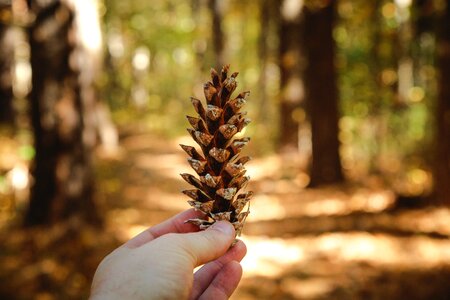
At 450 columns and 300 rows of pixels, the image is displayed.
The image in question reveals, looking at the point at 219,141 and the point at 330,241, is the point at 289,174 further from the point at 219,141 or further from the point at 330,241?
the point at 219,141

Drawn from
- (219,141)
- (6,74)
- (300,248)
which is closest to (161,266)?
(219,141)

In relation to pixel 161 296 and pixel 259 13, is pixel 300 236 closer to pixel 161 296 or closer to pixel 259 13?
pixel 161 296

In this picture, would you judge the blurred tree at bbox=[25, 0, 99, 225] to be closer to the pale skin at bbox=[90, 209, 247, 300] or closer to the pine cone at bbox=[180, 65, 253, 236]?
the pale skin at bbox=[90, 209, 247, 300]

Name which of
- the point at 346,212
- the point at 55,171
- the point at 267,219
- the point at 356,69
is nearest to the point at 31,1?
the point at 55,171

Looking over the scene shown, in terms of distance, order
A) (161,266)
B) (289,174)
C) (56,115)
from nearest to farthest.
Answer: (161,266), (56,115), (289,174)

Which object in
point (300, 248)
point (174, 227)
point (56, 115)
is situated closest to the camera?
point (174, 227)

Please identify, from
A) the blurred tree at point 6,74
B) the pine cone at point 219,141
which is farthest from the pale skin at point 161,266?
the blurred tree at point 6,74
